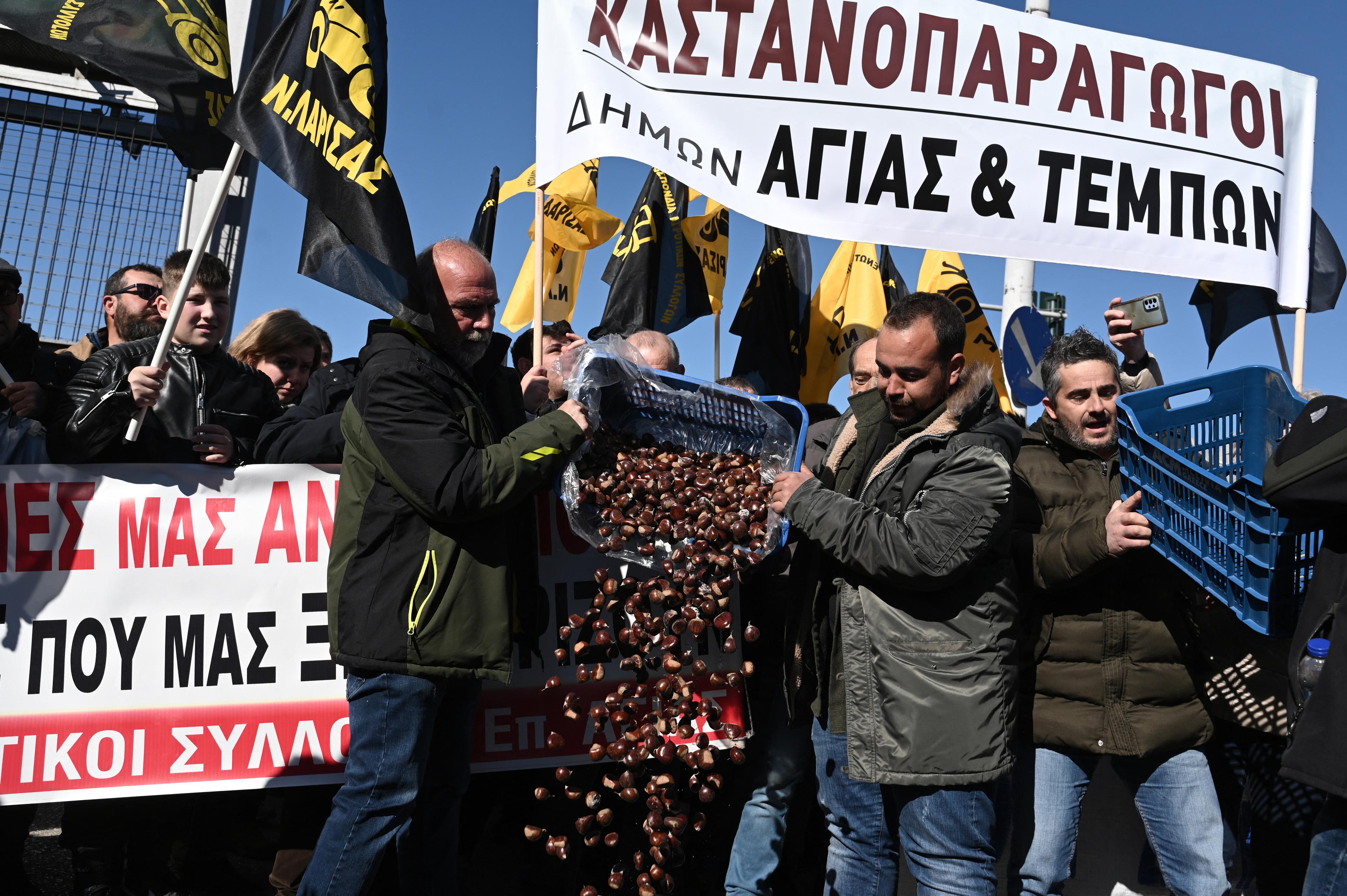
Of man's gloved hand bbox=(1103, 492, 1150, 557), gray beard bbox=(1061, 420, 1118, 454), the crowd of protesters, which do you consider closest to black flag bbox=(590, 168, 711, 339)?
the crowd of protesters

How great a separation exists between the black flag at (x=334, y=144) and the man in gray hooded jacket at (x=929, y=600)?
1.37 m

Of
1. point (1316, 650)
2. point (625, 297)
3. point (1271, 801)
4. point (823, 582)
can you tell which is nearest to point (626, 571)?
point (823, 582)

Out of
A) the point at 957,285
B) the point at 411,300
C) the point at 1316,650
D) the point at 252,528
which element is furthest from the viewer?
the point at 957,285

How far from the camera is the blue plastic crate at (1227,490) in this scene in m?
2.80

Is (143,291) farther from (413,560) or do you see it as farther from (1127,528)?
(1127,528)

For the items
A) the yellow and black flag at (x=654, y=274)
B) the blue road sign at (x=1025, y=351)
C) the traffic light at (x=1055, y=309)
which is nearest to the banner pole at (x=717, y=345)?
the yellow and black flag at (x=654, y=274)

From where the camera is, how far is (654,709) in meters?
3.56

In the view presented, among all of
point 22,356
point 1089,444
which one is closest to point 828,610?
point 1089,444

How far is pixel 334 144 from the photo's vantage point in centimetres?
321

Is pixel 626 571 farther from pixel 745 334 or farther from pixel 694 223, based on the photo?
pixel 694 223

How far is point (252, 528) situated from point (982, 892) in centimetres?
254

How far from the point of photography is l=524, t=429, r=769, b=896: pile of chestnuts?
302 centimetres

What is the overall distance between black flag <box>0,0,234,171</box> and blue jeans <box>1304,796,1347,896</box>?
3894 mm

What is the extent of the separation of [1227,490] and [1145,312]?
1.25 metres
